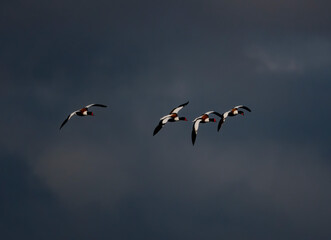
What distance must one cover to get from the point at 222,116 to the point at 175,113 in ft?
23.9

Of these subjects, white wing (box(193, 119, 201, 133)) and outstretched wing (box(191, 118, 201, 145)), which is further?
white wing (box(193, 119, 201, 133))

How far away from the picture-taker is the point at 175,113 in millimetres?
86625

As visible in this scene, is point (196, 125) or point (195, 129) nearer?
point (195, 129)

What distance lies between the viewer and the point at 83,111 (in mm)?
85062

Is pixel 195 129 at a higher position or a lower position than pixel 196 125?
lower

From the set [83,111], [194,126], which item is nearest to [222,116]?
[194,126]

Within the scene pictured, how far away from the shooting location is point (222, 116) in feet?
272

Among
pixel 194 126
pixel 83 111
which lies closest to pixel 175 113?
pixel 194 126

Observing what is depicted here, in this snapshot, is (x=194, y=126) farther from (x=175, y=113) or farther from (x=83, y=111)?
(x=83, y=111)

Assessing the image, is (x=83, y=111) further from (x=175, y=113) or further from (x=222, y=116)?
(x=222, y=116)

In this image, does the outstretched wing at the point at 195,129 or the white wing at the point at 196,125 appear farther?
the white wing at the point at 196,125

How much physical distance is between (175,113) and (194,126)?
5.08 meters

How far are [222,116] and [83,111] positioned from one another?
19108 mm
